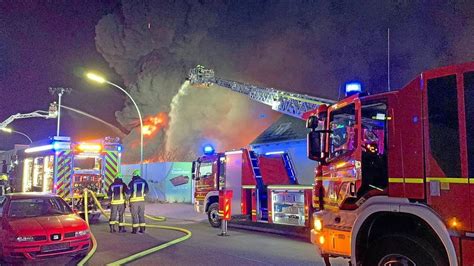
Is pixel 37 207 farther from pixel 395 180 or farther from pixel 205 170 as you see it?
pixel 395 180

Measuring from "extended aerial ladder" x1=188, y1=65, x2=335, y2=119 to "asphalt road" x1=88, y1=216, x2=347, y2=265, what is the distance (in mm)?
7760

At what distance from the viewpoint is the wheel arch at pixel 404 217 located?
3.94 m

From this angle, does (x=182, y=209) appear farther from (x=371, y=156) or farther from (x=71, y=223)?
(x=371, y=156)

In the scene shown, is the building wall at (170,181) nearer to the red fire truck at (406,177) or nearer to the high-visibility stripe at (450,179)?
the red fire truck at (406,177)

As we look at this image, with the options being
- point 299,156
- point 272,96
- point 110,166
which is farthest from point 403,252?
point 272,96

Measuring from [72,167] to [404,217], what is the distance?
10.8 meters

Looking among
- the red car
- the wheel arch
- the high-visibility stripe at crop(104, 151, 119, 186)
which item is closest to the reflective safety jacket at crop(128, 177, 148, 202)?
the red car

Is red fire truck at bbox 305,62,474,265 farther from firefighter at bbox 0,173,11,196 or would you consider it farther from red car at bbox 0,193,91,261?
firefighter at bbox 0,173,11,196

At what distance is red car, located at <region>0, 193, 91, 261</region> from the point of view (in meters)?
6.76

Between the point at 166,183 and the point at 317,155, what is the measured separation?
1637cm

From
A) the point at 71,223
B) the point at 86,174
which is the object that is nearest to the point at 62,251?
the point at 71,223

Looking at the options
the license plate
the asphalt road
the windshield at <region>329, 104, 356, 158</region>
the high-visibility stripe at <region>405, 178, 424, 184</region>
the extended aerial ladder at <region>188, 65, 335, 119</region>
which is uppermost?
the extended aerial ladder at <region>188, 65, 335, 119</region>

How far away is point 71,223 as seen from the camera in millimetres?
7438

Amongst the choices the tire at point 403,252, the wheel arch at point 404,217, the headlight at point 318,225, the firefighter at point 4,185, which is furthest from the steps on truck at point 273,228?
the firefighter at point 4,185
